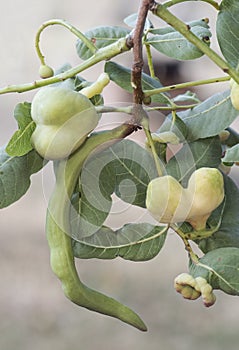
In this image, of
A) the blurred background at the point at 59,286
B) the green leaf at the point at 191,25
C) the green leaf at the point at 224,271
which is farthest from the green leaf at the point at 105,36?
the blurred background at the point at 59,286

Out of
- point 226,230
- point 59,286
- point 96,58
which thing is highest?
point 96,58

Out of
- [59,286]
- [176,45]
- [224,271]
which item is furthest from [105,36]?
[59,286]

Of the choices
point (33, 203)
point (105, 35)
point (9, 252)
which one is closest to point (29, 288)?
point (9, 252)

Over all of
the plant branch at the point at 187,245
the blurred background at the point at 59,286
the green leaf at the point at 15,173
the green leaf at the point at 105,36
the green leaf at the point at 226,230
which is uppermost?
the green leaf at the point at 105,36

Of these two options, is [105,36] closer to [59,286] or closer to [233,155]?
[233,155]

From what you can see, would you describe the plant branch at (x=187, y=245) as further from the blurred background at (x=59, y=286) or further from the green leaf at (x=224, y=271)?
the blurred background at (x=59, y=286)

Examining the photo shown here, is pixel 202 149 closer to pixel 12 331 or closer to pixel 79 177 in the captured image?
pixel 79 177

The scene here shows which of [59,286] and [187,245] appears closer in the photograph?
[187,245]

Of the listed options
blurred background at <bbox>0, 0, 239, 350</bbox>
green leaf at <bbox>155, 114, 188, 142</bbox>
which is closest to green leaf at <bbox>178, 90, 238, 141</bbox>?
green leaf at <bbox>155, 114, 188, 142</bbox>
